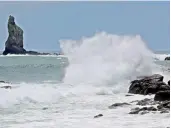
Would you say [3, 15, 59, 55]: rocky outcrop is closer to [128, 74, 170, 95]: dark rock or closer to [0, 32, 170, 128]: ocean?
[0, 32, 170, 128]: ocean

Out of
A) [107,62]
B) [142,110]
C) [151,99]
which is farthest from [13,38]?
[142,110]

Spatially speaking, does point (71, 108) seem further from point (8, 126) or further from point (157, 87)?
point (157, 87)

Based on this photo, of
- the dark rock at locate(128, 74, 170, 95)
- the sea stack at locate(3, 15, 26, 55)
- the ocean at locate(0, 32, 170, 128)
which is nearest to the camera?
the ocean at locate(0, 32, 170, 128)

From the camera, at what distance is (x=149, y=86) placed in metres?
20.3

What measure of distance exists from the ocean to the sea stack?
69202 millimetres

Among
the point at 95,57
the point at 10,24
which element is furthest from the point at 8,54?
the point at 95,57

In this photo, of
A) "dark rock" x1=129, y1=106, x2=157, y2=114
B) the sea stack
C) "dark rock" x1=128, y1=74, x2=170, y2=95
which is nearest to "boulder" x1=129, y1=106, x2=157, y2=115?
"dark rock" x1=129, y1=106, x2=157, y2=114

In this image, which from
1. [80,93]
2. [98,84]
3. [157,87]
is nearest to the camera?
[157,87]

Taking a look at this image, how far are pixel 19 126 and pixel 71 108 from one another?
154 inches

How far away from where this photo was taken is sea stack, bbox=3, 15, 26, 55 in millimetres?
102938

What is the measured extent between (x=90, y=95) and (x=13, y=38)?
84124 mm

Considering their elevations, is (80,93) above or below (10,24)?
below

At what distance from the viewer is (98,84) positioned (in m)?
26.8

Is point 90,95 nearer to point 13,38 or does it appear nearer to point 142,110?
point 142,110
